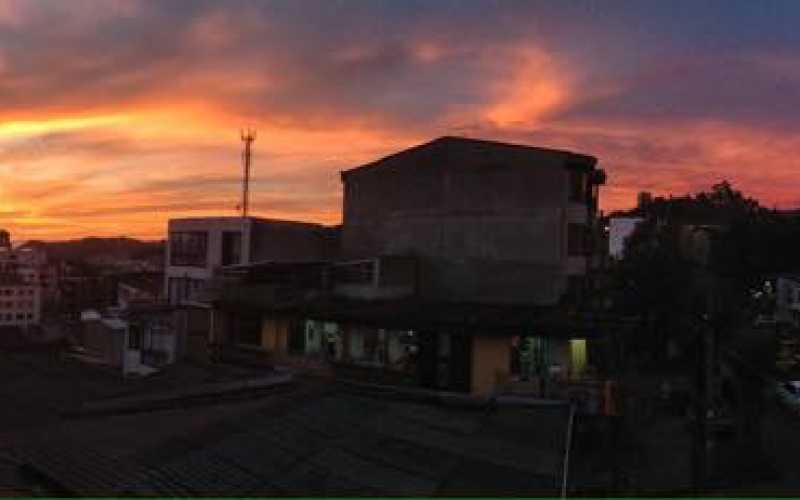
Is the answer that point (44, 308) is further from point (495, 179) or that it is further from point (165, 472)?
point (165, 472)

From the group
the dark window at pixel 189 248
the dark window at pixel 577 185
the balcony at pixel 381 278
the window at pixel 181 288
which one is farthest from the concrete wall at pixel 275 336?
the dark window at pixel 577 185

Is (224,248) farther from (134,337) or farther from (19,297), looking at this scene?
(19,297)

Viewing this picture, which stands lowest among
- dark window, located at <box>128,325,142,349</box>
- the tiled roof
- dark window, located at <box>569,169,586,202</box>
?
the tiled roof

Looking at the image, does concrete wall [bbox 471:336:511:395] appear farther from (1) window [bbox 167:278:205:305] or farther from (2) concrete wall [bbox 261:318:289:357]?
(1) window [bbox 167:278:205:305]

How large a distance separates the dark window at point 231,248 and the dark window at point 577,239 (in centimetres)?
2094

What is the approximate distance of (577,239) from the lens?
40.7 metres

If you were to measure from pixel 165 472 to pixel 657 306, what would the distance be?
2367cm

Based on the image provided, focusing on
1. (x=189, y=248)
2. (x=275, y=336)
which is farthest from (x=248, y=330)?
(x=189, y=248)

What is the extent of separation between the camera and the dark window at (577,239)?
40.3 metres

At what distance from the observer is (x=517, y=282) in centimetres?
4038

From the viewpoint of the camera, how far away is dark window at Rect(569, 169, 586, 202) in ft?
132

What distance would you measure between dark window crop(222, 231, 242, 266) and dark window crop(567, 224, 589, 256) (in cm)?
2094

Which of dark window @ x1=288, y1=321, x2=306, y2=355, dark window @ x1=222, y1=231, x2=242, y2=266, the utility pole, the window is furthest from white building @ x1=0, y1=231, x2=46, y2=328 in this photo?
the utility pole

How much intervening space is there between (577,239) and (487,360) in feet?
29.2
